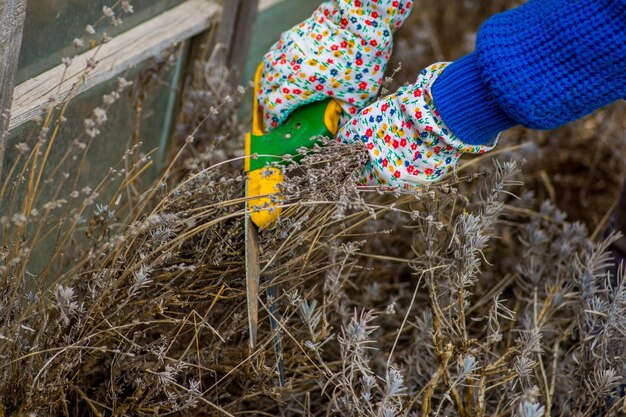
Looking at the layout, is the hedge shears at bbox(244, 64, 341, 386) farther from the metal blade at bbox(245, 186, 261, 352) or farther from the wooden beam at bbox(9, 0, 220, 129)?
the wooden beam at bbox(9, 0, 220, 129)

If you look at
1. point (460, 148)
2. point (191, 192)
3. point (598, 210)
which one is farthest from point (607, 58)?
point (598, 210)

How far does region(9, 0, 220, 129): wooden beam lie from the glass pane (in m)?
0.02

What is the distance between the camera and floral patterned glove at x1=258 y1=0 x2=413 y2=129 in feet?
4.78

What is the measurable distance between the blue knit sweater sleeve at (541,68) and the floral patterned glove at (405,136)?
0.08 feet

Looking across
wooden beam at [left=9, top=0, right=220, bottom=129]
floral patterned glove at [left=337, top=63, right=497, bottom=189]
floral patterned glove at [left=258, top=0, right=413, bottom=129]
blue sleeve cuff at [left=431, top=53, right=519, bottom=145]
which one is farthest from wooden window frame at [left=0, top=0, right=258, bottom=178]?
blue sleeve cuff at [left=431, top=53, right=519, bottom=145]

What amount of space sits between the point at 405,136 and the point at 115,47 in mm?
777

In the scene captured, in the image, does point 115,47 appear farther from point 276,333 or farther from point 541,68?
point 541,68

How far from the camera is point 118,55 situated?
1.80m

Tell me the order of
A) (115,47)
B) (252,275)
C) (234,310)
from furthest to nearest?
(115,47), (234,310), (252,275)

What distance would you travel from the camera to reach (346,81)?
1.48 metres

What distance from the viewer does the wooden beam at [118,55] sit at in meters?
1.46

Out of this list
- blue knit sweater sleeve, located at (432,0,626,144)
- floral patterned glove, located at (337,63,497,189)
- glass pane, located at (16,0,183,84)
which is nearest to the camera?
blue knit sweater sleeve, located at (432,0,626,144)

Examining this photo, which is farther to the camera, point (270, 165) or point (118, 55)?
point (118, 55)

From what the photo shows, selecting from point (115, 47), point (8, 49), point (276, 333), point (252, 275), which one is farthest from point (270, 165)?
point (115, 47)
